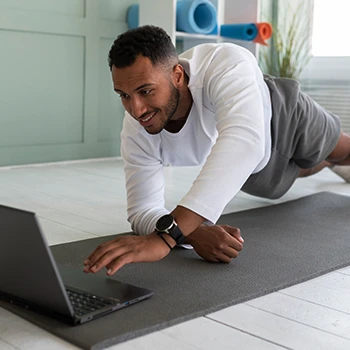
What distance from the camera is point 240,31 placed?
417cm

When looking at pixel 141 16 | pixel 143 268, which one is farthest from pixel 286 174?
pixel 141 16

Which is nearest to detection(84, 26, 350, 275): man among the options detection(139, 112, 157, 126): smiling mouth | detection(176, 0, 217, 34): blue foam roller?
detection(139, 112, 157, 126): smiling mouth

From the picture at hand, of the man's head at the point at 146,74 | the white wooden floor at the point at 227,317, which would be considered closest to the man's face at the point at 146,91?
the man's head at the point at 146,74

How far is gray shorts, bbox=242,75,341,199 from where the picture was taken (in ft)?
7.41

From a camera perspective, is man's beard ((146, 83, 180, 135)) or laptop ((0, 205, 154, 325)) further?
man's beard ((146, 83, 180, 135))

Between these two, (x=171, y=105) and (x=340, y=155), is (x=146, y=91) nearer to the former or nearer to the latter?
(x=171, y=105)

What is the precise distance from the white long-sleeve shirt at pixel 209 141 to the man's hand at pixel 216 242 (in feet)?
0.60

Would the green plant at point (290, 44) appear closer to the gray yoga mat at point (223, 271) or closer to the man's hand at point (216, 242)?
the gray yoga mat at point (223, 271)

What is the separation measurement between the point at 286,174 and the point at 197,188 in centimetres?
101

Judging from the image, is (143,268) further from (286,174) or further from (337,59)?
(337,59)

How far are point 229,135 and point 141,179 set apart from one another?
0.43 meters

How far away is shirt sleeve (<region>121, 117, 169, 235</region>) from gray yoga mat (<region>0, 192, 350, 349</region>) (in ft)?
0.48

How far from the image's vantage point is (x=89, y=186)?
3.12 m

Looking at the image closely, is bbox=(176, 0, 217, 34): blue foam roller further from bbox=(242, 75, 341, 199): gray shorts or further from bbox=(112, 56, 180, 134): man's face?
bbox=(112, 56, 180, 134): man's face
